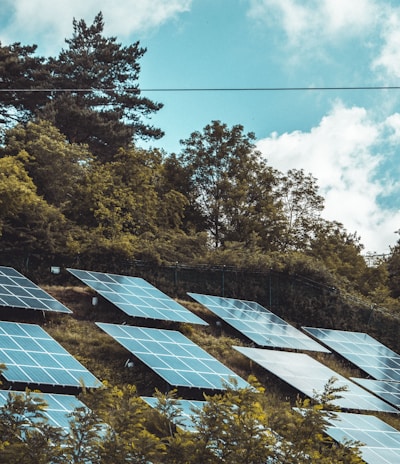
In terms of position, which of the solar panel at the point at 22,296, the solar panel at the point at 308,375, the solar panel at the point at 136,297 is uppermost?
the solar panel at the point at 136,297

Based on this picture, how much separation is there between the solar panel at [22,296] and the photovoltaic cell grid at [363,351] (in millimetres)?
11163

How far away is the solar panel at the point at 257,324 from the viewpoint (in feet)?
104

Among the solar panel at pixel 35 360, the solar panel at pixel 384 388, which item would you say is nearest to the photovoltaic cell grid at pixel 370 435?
the solar panel at pixel 384 388

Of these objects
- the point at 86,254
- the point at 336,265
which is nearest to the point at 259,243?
the point at 336,265

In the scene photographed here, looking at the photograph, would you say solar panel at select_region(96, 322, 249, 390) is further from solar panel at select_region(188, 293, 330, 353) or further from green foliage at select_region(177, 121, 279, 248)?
green foliage at select_region(177, 121, 279, 248)

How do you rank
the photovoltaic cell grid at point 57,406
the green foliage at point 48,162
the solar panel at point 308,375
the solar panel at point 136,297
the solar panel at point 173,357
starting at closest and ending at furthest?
1. the photovoltaic cell grid at point 57,406
2. the solar panel at point 173,357
3. the solar panel at point 308,375
4. the solar panel at point 136,297
5. the green foliage at point 48,162

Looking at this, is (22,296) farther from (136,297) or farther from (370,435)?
(370,435)

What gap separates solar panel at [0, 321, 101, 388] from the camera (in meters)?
21.3

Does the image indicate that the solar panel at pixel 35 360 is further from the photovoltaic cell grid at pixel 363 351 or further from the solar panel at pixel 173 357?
the photovoltaic cell grid at pixel 363 351

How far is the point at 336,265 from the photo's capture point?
2051 inches

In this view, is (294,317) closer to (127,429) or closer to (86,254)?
(86,254)

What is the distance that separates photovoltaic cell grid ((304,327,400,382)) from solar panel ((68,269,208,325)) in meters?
6.05

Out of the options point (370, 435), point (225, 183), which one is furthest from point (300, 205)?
point (370, 435)

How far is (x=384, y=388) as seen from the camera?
29891mm
